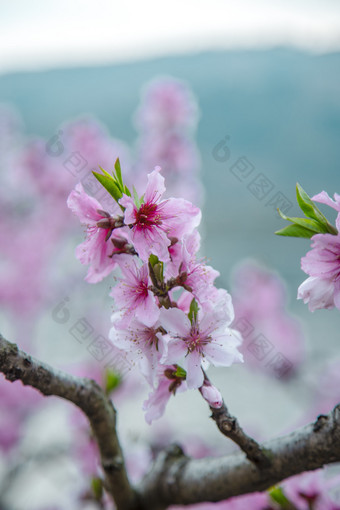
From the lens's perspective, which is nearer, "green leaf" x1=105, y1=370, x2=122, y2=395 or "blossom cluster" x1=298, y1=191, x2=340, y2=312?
"blossom cluster" x1=298, y1=191, x2=340, y2=312

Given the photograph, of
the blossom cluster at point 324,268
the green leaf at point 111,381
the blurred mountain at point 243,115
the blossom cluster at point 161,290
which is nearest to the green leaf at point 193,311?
the blossom cluster at point 161,290

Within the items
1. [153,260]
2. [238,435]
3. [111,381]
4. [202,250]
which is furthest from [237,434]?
[202,250]

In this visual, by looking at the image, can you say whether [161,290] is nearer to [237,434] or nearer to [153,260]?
[153,260]

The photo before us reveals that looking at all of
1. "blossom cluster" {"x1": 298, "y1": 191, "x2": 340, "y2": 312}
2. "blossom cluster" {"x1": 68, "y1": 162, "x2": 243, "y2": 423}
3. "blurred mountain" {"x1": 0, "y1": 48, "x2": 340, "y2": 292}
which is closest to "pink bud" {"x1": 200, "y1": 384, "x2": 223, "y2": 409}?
"blossom cluster" {"x1": 68, "y1": 162, "x2": 243, "y2": 423}

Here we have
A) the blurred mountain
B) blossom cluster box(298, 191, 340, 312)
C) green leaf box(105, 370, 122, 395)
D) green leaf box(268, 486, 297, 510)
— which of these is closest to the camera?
blossom cluster box(298, 191, 340, 312)

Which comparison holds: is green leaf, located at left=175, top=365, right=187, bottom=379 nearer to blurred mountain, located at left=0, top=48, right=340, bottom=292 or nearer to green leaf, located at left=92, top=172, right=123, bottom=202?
green leaf, located at left=92, top=172, right=123, bottom=202

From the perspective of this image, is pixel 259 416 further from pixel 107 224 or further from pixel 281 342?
pixel 107 224

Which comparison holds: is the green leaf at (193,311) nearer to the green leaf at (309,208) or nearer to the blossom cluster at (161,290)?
the blossom cluster at (161,290)

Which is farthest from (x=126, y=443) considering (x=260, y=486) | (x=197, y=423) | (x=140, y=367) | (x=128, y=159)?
(x=197, y=423)
